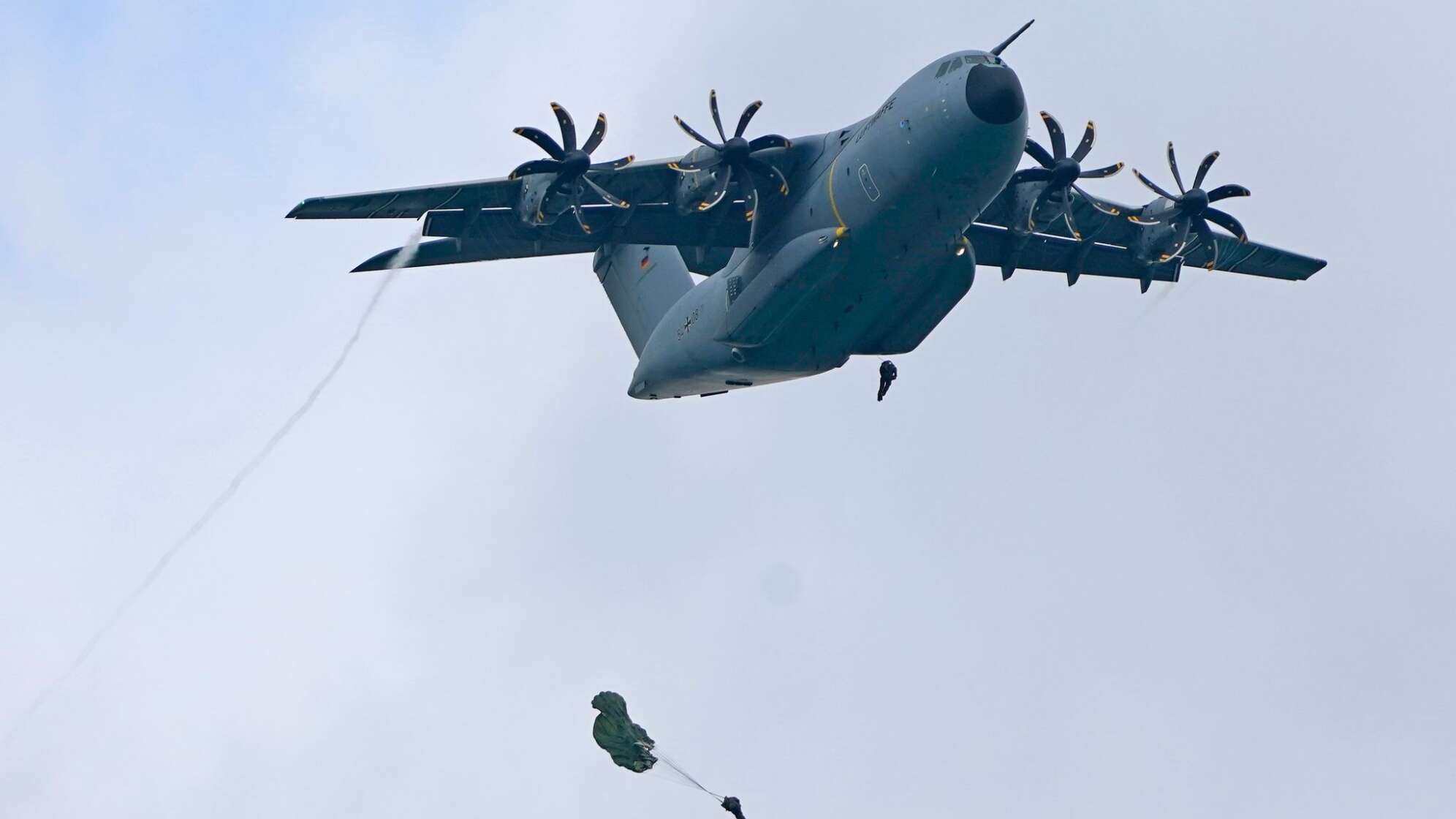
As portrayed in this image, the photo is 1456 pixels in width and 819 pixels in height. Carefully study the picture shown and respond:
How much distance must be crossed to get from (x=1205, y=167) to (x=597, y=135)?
483 inches

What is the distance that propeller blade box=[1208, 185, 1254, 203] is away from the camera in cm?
3559

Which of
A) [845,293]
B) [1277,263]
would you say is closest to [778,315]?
[845,293]

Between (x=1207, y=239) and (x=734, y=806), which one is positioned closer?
(x=734, y=806)

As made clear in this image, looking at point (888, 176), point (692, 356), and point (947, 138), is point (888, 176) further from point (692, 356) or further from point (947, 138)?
point (692, 356)

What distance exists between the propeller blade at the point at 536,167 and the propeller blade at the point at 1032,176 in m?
8.96

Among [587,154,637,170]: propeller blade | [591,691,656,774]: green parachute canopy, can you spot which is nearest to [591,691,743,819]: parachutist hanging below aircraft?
[591,691,656,774]: green parachute canopy

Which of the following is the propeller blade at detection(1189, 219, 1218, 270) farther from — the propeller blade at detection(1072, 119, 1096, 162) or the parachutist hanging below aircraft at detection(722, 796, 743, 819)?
the parachutist hanging below aircraft at detection(722, 796, 743, 819)

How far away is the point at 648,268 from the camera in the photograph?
3894 cm

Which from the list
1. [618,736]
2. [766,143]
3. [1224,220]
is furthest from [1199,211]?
[618,736]

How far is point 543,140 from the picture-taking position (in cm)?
3209

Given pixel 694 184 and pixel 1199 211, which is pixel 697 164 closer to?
pixel 694 184

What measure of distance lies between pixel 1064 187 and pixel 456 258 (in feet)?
38.8

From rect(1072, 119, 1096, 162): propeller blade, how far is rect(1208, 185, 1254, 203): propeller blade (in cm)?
297

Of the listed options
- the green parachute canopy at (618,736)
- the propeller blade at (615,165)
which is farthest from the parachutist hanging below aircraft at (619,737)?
the propeller blade at (615,165)
